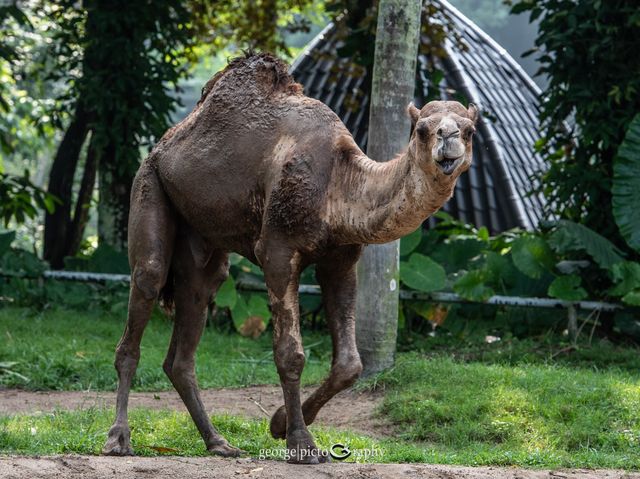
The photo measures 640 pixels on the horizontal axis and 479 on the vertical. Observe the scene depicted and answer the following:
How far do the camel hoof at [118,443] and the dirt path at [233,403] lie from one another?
159cm

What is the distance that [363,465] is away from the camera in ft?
19.2

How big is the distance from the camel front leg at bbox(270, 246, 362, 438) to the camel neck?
31 cm

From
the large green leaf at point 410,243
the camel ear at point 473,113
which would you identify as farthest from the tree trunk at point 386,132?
the camel ear at point 473,113

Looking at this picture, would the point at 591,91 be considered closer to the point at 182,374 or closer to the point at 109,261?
the point at 109,261

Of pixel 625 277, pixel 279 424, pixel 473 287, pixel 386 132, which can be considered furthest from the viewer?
pixel 473 287

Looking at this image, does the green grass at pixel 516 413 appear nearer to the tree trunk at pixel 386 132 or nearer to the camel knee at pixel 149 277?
the tree trunk at pixel 386 132

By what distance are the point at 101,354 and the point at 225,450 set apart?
412 centimetres

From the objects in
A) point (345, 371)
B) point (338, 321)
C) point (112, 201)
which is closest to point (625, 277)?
point (338, 321)

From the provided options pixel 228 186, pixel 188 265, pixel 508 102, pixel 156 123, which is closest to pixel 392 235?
pixel 228 186

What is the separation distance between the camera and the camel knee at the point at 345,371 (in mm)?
6008

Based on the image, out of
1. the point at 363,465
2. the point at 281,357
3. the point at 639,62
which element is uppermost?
the point at 639,62

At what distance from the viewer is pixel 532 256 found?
11008mm

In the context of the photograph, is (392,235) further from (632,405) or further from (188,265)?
(632,405)

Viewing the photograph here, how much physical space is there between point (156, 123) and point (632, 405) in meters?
7.18
